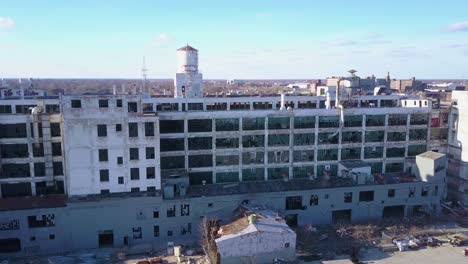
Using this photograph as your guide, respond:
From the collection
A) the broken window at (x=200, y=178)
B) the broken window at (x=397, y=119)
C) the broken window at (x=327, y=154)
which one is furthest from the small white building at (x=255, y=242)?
the broken window at (x=397, y=119)

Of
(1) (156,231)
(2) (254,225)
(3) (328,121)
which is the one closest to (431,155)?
(3) (328,121)

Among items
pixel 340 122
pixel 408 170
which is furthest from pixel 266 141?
pixel 408 170

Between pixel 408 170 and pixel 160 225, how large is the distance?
3931cm

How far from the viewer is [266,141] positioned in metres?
56.2

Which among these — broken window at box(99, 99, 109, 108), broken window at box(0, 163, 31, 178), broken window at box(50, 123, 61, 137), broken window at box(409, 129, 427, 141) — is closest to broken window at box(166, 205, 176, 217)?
broken window at box(99, 99, 109, 108)

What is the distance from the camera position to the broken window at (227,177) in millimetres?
55562

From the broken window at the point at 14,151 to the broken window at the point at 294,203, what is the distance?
33691 millimetres

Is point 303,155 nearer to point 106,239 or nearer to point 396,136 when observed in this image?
point 396,136

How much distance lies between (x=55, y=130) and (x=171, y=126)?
47.0 feet

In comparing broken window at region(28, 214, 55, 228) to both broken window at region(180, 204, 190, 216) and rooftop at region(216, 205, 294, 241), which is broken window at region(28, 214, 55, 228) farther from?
rooftop at region(216, 205, 294, 241)

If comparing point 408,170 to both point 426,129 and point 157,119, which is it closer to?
point 426,129

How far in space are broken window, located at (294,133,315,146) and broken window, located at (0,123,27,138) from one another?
117ft

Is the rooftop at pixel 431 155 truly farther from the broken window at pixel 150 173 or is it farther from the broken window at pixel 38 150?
the broken window at pixel 38 150

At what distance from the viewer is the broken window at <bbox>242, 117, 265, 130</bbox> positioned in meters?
A: 54.9
